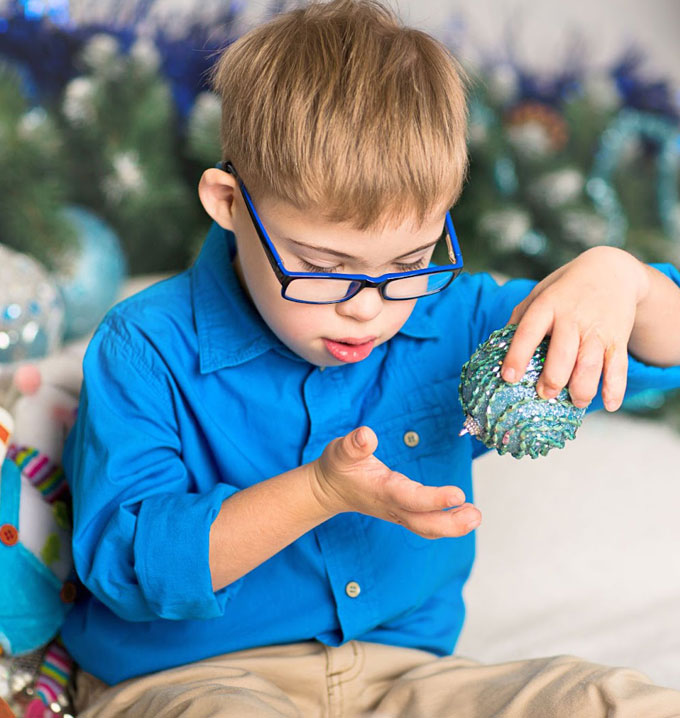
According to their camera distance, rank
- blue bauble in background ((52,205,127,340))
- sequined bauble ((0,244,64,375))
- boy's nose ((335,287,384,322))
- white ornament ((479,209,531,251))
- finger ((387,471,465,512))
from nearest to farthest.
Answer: finger ((387,471,465,512)) → boy's nose ((335,287,384,322)) → sequined bauble ((0,244,64,375)) → blue bauble in background ((52,205,127,340)) → white ornament ((479,209,531,251))

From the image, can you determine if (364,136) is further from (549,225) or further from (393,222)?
(549,225)

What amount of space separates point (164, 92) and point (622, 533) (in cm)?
125

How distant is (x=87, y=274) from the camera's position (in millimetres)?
2002

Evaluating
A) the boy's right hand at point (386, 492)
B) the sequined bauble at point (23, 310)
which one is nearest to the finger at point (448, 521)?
the boy's right hand at point (386, 492)

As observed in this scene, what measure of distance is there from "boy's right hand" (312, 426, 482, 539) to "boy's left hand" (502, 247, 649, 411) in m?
0.13

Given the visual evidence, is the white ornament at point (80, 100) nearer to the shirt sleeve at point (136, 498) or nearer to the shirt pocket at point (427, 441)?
the shirt sleeve at point (136, 498)

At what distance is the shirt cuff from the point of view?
3.37ft

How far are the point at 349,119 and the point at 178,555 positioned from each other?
48cm

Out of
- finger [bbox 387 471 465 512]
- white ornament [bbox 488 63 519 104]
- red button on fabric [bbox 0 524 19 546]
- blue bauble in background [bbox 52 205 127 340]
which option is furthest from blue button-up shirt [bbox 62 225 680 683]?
white ornament [bbox 488 63 519 104]

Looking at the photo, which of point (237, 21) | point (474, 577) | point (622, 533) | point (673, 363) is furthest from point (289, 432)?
point (237, 21)

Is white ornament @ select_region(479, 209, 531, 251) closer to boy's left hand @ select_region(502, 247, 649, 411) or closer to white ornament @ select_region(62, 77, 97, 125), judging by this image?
white ornament @ select_region(62, 77, 97, 125)

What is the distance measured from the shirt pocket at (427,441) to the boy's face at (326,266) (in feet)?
0.54

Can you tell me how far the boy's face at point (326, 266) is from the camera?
1.00m

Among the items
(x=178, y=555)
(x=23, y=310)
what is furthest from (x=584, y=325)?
(x=23, y=310)
